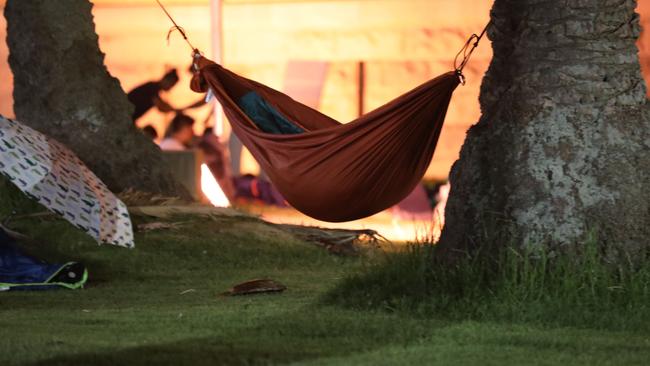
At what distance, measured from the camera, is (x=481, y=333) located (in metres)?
5.80

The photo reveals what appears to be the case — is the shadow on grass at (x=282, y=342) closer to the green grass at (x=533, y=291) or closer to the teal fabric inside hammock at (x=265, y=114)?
the green grass at (x=533, y=291)

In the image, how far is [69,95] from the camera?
10.0 metres

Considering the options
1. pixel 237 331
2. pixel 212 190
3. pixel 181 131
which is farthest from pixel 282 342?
pixel 181 131

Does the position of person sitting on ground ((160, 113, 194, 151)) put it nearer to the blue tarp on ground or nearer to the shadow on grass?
the blue tarp on ground

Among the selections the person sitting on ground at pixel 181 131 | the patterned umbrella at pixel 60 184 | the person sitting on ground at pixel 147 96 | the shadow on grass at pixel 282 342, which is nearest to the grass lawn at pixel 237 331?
the shadow on grass at pixel 282 342

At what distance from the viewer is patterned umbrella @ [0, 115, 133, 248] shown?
7.20m

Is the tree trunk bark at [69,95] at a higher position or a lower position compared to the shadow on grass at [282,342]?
higher

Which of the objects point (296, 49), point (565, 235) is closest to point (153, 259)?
point (565, 235)

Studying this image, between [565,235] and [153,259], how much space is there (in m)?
3.07

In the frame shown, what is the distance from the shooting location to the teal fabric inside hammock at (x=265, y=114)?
7.91m

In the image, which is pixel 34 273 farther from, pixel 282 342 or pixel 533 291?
pixel 533 291

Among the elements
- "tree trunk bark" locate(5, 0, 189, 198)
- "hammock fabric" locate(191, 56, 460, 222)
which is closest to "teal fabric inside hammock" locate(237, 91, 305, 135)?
"hammock fabric" locate(191, 56, 460, 222)

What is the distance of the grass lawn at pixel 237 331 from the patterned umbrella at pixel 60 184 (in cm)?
35

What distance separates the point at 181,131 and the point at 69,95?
4869 mm
